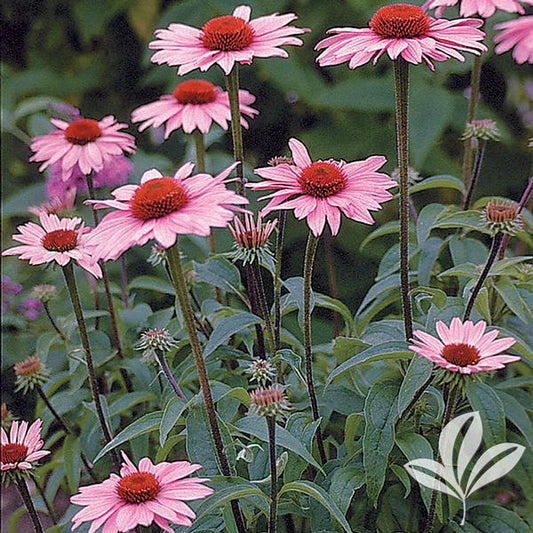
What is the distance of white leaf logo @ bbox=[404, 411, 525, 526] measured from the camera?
2.27 feet

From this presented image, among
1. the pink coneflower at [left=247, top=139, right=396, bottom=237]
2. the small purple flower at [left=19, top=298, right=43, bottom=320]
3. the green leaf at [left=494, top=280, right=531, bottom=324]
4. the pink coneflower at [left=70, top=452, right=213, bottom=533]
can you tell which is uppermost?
the pink coneflower at [left=247, top=139, right=396, bottom=237]

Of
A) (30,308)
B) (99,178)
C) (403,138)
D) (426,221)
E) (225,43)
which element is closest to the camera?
(403,138)

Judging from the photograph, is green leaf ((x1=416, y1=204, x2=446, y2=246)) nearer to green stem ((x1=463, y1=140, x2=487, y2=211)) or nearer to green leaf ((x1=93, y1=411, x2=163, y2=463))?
green stem ((x1=463, y1=140, x2=487, y2=211))

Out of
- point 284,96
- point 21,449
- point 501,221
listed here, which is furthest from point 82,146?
point 284,96

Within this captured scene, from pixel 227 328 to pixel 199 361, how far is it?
0.12 m

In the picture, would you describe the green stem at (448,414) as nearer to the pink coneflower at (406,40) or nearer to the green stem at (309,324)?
the green stem at (309,324)

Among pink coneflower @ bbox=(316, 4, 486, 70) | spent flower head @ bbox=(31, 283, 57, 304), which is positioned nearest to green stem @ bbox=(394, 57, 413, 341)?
pink coneflower @ bbox=(316, 4, 486, 70)

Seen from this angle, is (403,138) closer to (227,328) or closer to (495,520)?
(227,328)

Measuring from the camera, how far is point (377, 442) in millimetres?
688

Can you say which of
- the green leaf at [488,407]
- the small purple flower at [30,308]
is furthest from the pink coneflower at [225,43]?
the small purple flower at [30,308]

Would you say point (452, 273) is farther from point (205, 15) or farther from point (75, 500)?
point (205, 15)

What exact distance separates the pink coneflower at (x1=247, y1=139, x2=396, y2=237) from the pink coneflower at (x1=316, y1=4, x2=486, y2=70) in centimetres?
8

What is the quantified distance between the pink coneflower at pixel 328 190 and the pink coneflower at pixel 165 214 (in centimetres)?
5

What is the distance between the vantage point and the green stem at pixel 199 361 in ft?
1.96
